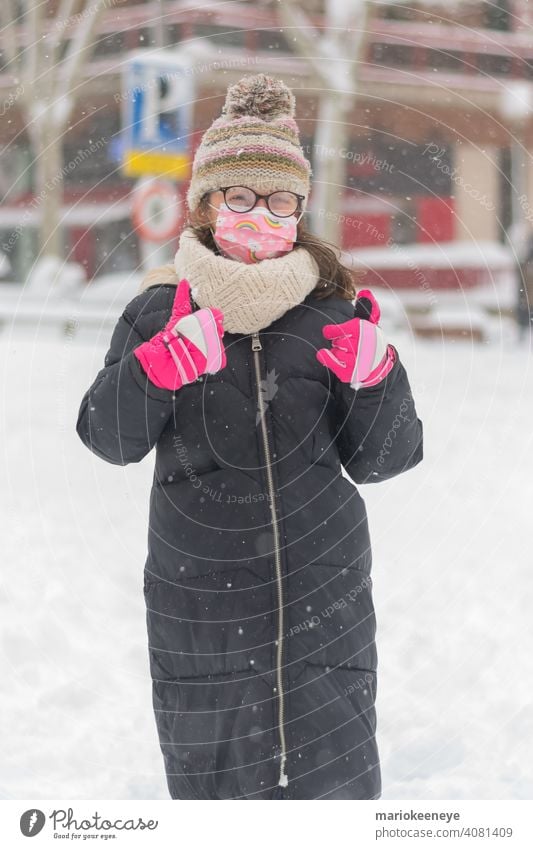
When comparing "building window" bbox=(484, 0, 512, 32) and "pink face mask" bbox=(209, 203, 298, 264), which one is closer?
"pink face mask" bbox=(209, 203, 298, 264)

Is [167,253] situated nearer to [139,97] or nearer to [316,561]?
[139,97]

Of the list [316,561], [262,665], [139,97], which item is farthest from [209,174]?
[139,97]

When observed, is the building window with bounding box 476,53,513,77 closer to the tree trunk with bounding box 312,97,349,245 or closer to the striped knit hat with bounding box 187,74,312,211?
the tree trunk with bounding box 312,97,349,245

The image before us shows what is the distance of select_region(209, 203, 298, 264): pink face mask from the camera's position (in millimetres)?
2295

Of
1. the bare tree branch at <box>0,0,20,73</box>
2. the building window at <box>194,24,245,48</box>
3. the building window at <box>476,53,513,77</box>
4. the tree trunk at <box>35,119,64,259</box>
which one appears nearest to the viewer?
the tree trunk at <box>35,119,64,259</box>

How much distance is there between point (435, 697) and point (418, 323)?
8.22m

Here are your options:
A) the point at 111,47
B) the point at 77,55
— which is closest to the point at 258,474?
the point at 77,55

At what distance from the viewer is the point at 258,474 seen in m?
2.24

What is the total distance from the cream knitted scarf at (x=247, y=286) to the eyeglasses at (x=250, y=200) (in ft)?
0.37

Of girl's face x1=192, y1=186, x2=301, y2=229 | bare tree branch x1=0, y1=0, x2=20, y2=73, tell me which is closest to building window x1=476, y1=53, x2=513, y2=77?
bare tree branch x1=0, y1=0, x2=20, y2=73

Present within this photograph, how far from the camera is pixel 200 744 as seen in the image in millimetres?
2293

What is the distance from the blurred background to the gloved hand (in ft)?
4.76

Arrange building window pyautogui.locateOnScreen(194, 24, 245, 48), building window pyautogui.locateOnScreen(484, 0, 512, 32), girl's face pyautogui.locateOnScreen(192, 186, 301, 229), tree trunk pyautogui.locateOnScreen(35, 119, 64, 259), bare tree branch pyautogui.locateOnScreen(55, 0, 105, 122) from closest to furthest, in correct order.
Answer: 1. girl's face pyautogui.locateOnScreen(192, 186, 301, 229)
2. bare tree branch pyautogui.locateOnScreen(55, 0, 105, 122)
3. building window pyautogui.locateOnScreen(484, 0, 512, 32)
4. tree trunk pyautogui.locateOnScreen(35, 119, 64, 259)
5. building window pyautogui.locateOnScreen(194, 24, 245, 48)

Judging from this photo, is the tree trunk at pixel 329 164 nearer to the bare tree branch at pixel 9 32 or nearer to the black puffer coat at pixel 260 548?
the bare tree branch at pixel 9 32
